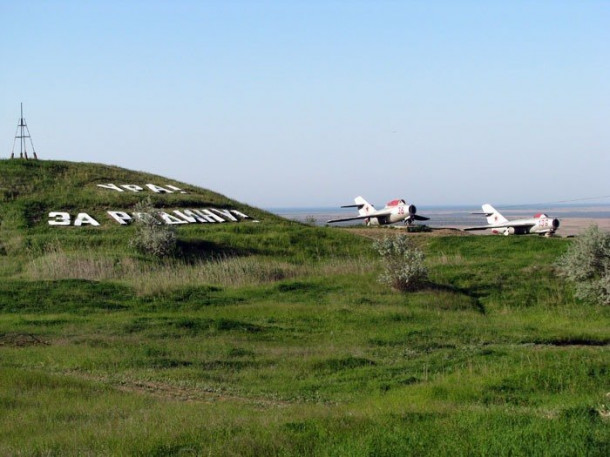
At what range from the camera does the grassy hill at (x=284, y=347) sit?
10.2 metres

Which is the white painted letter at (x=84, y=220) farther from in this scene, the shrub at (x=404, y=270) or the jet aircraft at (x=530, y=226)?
the jet aircraft at (x=530, y=226)

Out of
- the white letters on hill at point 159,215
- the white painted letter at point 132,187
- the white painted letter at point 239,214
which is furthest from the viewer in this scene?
the white painted letter at point 132,187

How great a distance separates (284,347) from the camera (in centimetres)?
2022

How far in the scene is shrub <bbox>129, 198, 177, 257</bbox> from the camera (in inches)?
1344

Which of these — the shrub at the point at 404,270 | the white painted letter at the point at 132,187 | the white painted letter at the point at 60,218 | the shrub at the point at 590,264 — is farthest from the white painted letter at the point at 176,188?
the shrub at the point at 590,264

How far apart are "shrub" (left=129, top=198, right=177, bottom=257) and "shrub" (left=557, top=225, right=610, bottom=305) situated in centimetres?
1486

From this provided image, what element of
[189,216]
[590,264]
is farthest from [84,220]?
[590,264]

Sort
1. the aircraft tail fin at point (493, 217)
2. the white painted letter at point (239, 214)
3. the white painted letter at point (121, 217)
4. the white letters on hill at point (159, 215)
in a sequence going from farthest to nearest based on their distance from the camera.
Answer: the aircraft tail fin at point (493, 217) < the white painted letter at point (239, 214) < the white painted letter at point (121, 217) < the white letters on hill at point (159, 215)

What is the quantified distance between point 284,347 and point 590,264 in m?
12.0

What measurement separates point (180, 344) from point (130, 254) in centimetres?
1467

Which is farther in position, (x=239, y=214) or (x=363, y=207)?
(x=363, y=207)

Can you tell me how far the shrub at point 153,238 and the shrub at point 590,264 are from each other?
585 inches

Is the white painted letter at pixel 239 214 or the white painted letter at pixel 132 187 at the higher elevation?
the white painted letter at pixel 132 187

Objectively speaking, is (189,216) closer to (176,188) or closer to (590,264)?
(176,188)
